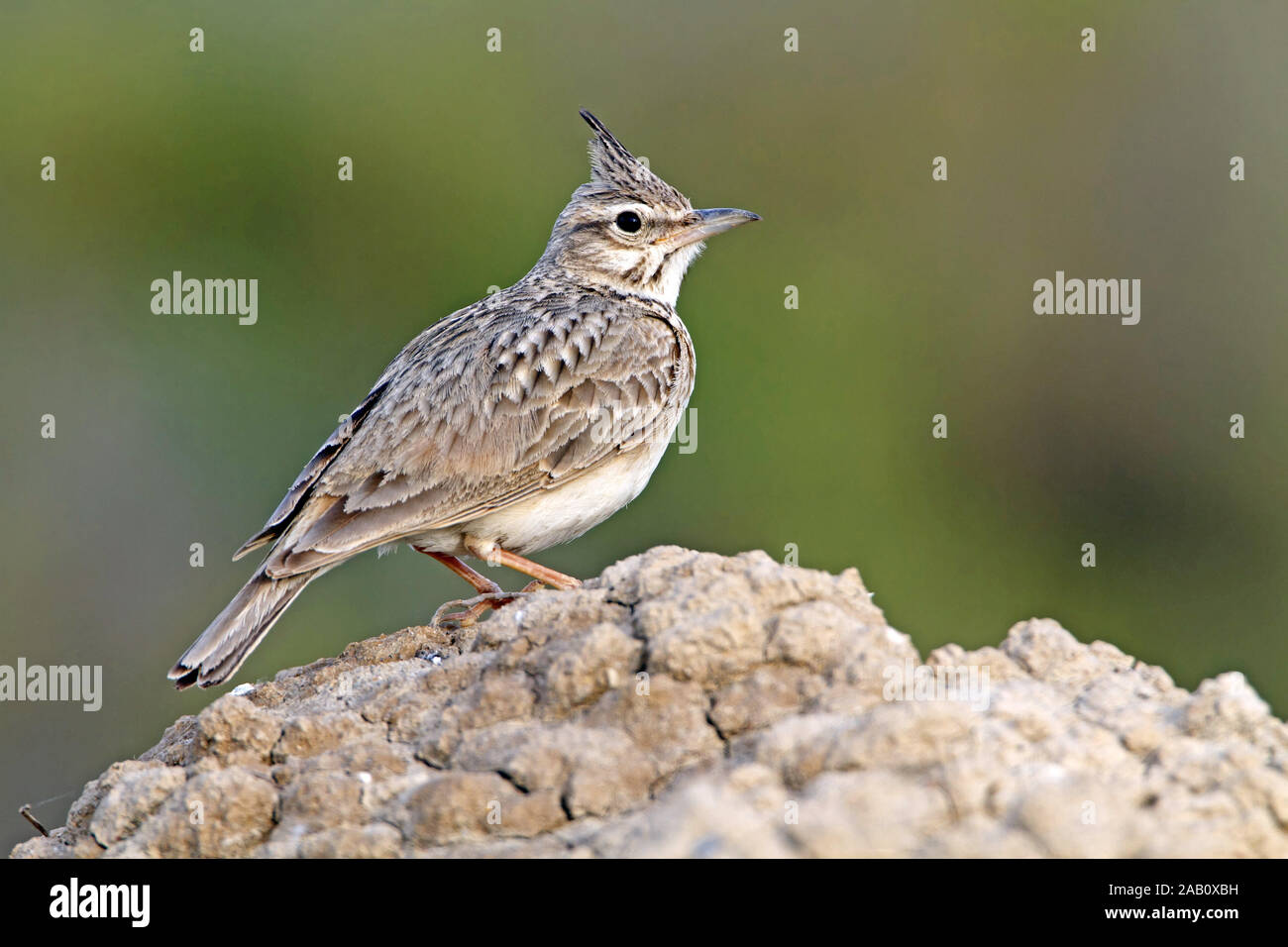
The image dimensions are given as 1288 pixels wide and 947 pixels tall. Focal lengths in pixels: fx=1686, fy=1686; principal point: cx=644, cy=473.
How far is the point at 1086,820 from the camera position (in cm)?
482

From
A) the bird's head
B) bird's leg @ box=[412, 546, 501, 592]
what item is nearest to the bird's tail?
bird's leg @ box=[412, 546, 501, 592]

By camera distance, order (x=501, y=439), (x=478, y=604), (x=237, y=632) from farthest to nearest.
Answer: (x=501, y=439) < (x=478, y=604) < (x=237, y=632)

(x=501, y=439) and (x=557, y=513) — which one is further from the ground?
(x=501, y=439)

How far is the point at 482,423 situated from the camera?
8.44m

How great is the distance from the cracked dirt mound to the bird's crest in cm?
405

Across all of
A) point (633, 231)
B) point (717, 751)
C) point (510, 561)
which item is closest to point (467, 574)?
point (510, 561)

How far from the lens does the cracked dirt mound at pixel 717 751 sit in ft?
15.9

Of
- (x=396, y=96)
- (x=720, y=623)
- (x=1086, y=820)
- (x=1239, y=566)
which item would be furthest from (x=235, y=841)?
(x=396, y=96)

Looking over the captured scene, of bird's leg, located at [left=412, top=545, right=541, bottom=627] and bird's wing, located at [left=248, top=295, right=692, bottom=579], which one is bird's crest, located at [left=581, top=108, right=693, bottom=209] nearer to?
bird's wing, located at [left=248, top=295, right=692, bottom=579]

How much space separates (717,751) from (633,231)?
200 inches

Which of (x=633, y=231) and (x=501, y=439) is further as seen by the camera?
(x=633, y=231)

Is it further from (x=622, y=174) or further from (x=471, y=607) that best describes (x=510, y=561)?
(x=622, y=174)

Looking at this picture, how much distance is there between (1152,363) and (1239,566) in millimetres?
2570

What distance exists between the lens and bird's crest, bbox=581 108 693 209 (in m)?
10.0
